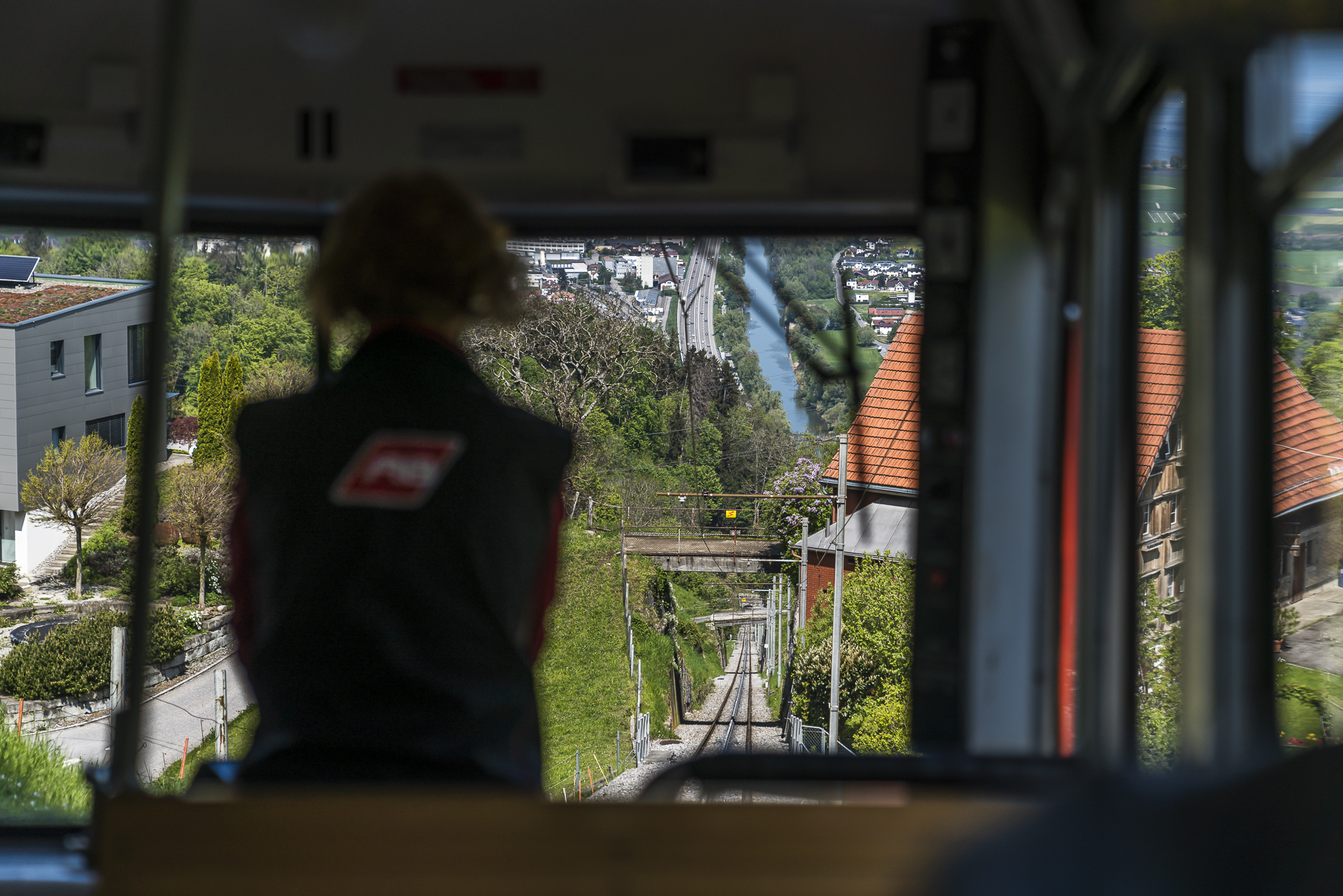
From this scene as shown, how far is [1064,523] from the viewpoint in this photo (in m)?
2.89

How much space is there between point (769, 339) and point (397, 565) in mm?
2294

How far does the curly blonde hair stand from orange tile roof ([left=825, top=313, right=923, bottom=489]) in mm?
1897

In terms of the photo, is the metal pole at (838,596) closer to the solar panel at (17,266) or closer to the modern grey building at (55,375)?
the modern grey building at (55,375)

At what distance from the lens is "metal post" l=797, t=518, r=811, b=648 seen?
12.5 feet

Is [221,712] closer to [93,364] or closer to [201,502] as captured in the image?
[201,502]

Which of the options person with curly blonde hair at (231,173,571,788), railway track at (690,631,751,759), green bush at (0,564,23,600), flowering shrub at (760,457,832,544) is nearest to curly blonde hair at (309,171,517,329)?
person with curly blonde hair at (231,173,571,788)

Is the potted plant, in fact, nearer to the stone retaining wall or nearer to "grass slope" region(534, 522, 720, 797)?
"grass slope" region(534, 522, 720, 797)

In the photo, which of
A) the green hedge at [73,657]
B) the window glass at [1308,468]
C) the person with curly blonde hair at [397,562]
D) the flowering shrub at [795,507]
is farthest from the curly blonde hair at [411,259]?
the flowering shrub at [795,507]

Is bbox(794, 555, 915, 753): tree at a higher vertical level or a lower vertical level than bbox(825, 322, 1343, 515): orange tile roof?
lower

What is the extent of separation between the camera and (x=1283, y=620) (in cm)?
207

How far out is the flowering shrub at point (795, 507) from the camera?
365cm

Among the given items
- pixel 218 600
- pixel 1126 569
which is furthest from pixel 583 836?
pixel 218 600

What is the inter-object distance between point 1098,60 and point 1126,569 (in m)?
1.13

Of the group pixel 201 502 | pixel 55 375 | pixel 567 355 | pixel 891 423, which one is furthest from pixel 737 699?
pixel 55 375
